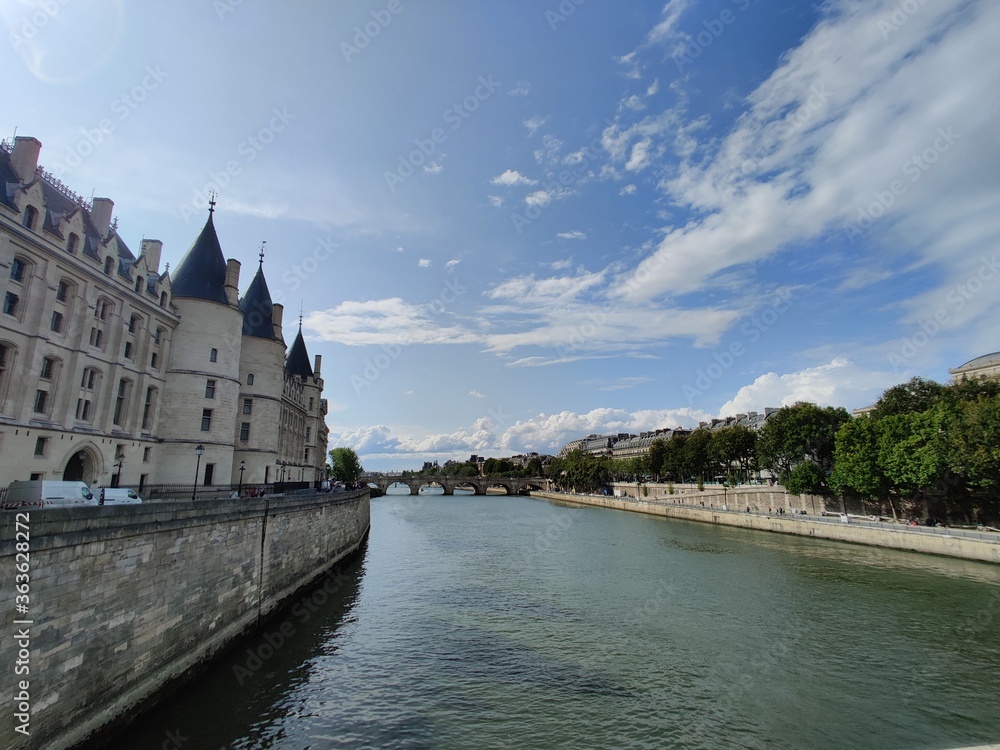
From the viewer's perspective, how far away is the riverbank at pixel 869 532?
106ft

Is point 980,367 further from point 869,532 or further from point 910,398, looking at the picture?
point 869,532

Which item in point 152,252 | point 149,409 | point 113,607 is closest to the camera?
point 113,607

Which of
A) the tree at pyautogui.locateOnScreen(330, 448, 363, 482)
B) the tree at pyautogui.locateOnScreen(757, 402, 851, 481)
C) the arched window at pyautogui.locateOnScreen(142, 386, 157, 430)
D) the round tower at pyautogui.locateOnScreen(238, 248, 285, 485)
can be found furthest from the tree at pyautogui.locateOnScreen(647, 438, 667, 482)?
the arched window at pyautogui.locateOnScreen(142, 386, 157, 430)

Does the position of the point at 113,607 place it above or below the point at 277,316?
below

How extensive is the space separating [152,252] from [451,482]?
11383 centimetres

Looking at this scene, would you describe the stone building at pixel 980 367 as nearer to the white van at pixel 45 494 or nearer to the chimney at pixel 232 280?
the chimney at pixel 232 280

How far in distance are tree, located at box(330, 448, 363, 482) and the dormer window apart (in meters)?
93.7

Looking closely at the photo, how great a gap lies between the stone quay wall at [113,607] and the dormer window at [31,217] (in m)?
16.6

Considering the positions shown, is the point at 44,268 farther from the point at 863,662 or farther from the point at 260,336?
the point at 863,662

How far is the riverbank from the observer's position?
32.3m

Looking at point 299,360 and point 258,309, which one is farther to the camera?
point 299,360

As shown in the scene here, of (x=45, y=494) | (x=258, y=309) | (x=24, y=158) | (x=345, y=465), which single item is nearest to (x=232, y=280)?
(x=258, y=309)

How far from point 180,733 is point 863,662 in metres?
19.2

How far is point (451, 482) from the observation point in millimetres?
141375
